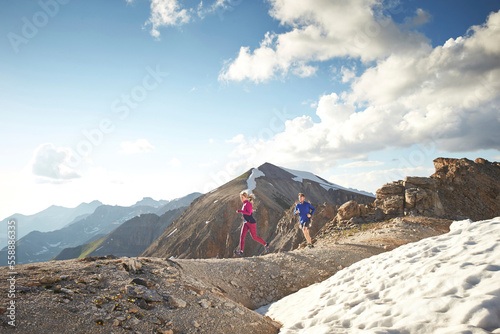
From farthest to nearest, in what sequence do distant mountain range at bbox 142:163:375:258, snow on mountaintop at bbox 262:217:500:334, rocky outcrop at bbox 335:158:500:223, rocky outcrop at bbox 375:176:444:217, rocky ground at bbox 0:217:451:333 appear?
distant mountain range at bbox 142:163:375:258, rocky outcrop at bbox 335:158:500:223, rocky outcrop at bbox 375:176:444:217, rocky ground at bbox 0:217:451:333, snow on mountaintop at bbox 262:217:500:334

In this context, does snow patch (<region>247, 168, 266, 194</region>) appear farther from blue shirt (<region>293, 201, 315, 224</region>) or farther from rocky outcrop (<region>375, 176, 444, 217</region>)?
blue shirt (<region>293, 201, 315, 224</region>)

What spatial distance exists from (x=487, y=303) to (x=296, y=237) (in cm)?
3503

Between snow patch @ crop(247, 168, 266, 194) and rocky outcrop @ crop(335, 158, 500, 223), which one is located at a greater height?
snow patch @ crop(247, 168, 266, 194)

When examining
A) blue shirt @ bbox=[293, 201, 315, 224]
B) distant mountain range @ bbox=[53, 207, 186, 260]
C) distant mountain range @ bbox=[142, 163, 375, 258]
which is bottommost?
distant mountain range @ bbox=[53, 207, 186, 260]

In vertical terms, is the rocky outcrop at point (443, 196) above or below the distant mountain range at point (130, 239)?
above

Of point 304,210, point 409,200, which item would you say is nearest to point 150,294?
point 304,210

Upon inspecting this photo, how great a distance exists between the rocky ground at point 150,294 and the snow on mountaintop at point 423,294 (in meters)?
1.37

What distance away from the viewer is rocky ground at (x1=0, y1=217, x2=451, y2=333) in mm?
4145

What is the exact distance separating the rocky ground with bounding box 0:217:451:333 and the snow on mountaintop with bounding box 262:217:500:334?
1.37 metres

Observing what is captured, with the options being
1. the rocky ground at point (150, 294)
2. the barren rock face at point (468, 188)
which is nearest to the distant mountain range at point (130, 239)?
the barren rock face at point (468, 188)

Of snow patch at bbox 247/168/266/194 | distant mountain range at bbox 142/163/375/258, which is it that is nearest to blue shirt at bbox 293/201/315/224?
distant mountain range at bbox 142/163/375/258

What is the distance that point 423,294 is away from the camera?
379 centimetres

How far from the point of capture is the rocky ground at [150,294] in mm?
4145

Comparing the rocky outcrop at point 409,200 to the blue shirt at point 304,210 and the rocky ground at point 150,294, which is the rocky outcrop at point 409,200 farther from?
the rocky ground at point 150,294
